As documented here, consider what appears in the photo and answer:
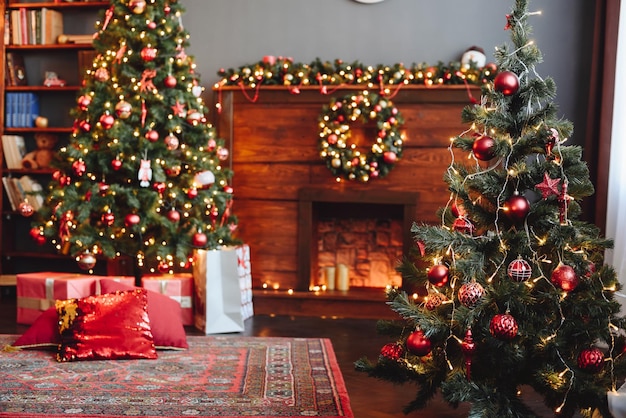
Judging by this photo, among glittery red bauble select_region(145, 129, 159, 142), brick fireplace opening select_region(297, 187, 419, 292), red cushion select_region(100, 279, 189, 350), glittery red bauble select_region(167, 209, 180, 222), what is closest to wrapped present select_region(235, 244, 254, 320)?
glittery red bauble select_region(167, 209, 180, 222)

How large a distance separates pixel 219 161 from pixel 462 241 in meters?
2.73

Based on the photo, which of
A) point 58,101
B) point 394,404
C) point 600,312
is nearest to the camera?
point 600,312

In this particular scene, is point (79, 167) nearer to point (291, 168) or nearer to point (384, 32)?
point (291, 168)

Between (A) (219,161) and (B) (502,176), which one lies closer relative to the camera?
(B) (502,176)

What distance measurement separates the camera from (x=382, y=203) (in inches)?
205

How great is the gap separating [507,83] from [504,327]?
0.91 metres

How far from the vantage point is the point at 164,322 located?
3945 millimetres

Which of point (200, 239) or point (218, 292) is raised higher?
point (200, 239)

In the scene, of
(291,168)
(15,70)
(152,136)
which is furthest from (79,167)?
(15,70)

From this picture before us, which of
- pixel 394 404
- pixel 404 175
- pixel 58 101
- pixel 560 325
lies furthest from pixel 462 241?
pixel 58 101

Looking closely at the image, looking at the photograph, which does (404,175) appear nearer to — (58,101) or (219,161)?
(219,161)

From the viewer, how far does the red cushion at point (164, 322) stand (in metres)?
3.90

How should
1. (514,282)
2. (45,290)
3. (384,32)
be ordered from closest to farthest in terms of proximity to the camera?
(514,282)
(45,290)
(384,32)

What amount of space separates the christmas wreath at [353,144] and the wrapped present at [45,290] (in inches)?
69.9
